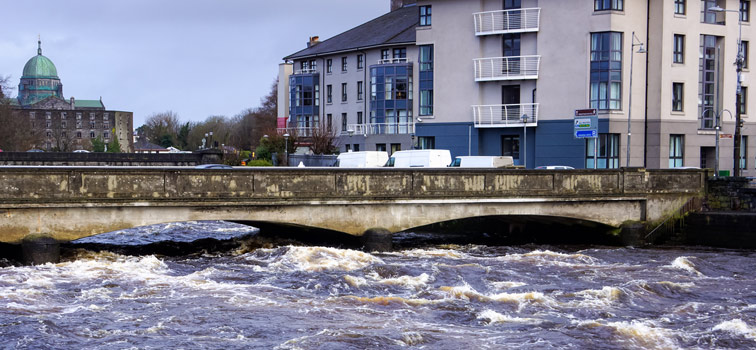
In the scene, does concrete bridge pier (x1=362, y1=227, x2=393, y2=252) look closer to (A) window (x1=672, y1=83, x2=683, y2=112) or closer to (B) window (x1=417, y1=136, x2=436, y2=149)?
(A) window (x1=672, y1=83, x2=683, y2=112)

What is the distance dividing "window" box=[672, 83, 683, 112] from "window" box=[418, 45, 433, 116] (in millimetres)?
16404

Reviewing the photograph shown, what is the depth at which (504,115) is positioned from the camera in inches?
2036

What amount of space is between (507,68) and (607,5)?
698 centimetres

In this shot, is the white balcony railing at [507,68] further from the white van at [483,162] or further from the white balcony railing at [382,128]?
the white balcony railing at [382,128]

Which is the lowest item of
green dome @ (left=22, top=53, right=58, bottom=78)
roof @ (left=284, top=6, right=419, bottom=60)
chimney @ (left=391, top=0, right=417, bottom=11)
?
roof @ (left=284, top=6, right=419, bottom=60)

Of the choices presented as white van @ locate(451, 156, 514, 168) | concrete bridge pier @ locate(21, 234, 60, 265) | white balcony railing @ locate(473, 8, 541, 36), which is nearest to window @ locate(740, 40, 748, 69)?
white balcony railing @ locate(473, 8, 541, 36)

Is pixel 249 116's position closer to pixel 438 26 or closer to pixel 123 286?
pixel 438 26

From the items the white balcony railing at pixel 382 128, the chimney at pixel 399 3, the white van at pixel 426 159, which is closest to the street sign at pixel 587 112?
the white van at pixel 426 159

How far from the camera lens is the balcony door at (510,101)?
5128 cm

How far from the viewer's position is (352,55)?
7400cm

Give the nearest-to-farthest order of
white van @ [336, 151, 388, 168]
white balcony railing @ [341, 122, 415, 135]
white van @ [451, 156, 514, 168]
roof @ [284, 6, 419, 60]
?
1. white van @ [451, 156, 514, 168]
2. white van @ [336, 151, 388, 168]
3. white balcony railing @ [341, 122, 415, 135]
4. roof @ [284, 6, 419, 60]

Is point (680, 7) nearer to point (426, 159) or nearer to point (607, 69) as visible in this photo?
point (607, 69)

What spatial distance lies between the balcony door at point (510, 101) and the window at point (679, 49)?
943cm

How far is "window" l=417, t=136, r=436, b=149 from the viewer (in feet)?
183
